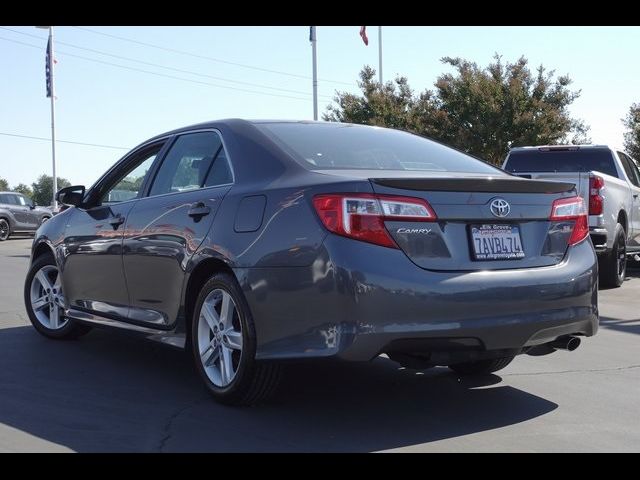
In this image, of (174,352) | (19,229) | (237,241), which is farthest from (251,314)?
(19,229)

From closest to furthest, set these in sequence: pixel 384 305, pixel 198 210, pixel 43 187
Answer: pixel 384 305, pixel 198 210, pixel 43 187

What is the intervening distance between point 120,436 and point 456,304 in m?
1.79

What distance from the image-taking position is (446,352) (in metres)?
4.29

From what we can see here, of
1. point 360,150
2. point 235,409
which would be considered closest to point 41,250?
point 235,409

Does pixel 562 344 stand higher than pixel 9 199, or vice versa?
pixel 9 199

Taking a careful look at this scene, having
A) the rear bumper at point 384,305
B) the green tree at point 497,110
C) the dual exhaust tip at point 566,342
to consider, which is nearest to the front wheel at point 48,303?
the rear bumper at point 384,305

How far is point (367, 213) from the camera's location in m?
4.21

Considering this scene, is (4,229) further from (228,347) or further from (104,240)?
(228,347)

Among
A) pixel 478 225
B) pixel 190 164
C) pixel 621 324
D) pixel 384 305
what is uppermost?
pixel 190 164

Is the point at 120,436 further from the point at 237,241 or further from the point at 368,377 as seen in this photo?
the point at 368,377

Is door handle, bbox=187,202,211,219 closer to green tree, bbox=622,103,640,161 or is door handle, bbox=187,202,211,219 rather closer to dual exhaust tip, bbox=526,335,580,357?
dual exhaust tip, bbox=526,335,580,357

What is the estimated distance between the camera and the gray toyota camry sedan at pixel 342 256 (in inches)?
165

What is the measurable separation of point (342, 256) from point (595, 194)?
7335 millimetres

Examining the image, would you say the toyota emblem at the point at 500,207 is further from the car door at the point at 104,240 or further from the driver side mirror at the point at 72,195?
the driver side mirror at the point at 72,195
